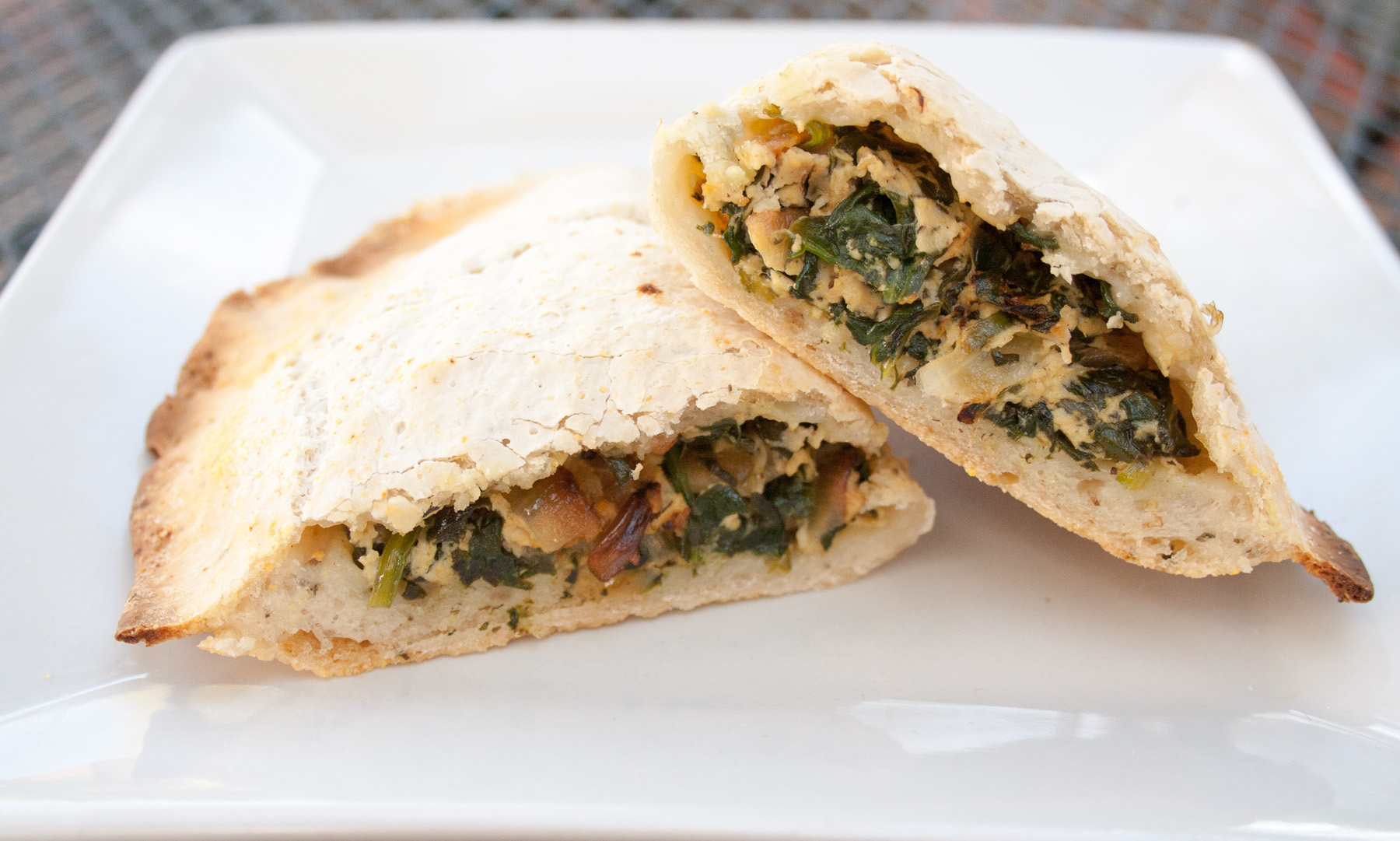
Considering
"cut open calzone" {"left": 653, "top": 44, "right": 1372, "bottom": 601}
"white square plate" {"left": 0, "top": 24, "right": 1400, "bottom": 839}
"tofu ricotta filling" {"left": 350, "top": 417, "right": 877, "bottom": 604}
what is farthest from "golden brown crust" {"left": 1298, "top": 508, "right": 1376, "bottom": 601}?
"tofu ricotta filling" {"left": 350, "top": 417, "right": 877, "bottom": 604}

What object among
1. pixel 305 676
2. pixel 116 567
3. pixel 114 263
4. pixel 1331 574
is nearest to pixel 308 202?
pixel 114 263

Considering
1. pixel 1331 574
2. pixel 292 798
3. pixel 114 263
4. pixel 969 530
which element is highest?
pixel 114 263

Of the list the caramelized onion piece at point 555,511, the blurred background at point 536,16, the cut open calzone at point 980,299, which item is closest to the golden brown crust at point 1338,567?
the cut open calzone at point 980,299

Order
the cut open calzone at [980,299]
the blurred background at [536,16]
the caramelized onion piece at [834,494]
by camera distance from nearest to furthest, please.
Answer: the cut open calzone at [980,299], the caramelized onion piece at [834,494], the blurred background at [536,16]

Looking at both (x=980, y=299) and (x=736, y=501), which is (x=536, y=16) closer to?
(x=736, y=501)

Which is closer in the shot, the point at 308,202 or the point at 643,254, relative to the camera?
the point at 643,254

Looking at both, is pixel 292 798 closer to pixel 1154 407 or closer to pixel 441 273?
pixel 441 273

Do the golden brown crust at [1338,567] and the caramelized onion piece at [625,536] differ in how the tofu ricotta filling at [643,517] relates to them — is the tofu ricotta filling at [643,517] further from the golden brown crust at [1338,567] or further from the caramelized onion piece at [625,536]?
the golden brown crust at [1338,567]
